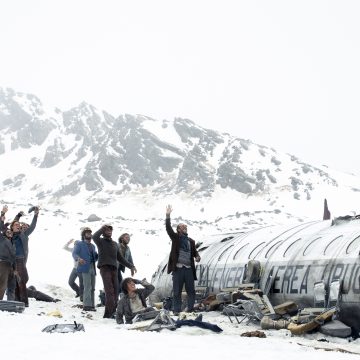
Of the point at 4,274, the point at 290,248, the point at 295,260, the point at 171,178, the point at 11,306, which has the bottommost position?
the point at 11,306

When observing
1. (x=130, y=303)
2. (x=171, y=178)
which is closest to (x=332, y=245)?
(x=130, y=303)

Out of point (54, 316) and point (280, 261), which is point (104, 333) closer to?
point (54, 316)

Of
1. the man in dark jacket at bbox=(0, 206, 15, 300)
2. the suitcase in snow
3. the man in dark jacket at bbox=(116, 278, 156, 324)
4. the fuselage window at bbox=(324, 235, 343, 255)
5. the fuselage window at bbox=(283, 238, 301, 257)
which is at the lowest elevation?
the suitcase in snow

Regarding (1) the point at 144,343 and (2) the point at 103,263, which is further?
(2) the point at 103,263

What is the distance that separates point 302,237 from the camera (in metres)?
14.0

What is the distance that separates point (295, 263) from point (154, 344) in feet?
17.5

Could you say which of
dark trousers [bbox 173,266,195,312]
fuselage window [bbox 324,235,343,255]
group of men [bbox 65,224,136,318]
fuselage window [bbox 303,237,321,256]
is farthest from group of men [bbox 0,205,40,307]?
fuselage window [bbox 324,235,343,255]

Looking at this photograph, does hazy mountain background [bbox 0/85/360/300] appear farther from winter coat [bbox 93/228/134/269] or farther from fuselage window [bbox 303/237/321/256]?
fuselage window [bbox 303/237/321/256]

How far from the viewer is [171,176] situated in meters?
144

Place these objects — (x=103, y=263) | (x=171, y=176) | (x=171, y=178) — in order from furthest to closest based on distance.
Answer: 1. (x=171, y=176)
2. (x=171, y=178)
3. (x=103, y=263)

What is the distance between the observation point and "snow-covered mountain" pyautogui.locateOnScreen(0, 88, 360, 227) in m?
113

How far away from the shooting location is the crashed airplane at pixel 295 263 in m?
11.3

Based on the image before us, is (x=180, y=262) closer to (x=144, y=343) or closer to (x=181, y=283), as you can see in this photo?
(x=181, y=283)

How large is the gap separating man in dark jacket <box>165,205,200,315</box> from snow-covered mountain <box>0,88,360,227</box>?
70.8 meters
